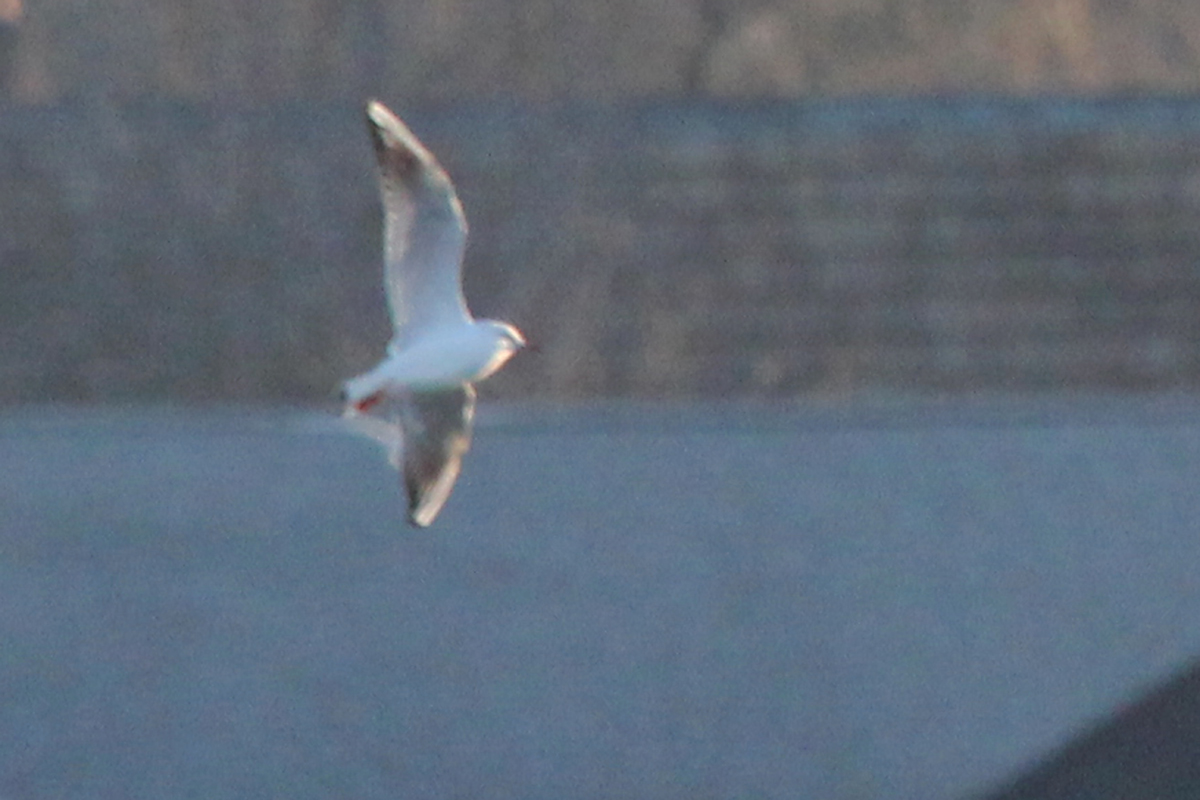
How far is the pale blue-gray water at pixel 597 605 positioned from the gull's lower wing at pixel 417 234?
1.67 meters

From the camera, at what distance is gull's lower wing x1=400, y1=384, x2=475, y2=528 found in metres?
4.65

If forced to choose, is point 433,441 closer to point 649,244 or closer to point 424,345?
point 424,345

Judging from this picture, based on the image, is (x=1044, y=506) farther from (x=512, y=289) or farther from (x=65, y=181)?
(x=65, y=181)

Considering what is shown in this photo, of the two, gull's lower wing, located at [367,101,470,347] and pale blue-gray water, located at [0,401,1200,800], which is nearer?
gull's lower wing, located at [367,101,470,347]

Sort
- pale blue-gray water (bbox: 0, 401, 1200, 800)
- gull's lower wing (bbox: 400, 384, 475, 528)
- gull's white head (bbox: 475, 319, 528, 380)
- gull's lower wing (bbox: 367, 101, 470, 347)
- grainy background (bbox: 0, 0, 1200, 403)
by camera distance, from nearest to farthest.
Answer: gull's lower wing (bbox: 367, 101, 470, 347), gull's lower wing (bbox: 400, 384, 475, 528), gull's white head (bbox: 475, 319, 528, 380), pale blue-gray water (bbox: 0, 401, 1200, 800), grainy background (bbox: 0, 0, 1200, 403)

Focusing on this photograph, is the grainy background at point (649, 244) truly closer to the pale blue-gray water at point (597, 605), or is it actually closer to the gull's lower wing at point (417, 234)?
the pale blue-gray water at point (597, 605)

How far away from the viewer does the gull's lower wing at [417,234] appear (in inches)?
179

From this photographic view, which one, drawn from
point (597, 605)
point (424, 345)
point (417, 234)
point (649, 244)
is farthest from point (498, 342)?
point (649, 244)

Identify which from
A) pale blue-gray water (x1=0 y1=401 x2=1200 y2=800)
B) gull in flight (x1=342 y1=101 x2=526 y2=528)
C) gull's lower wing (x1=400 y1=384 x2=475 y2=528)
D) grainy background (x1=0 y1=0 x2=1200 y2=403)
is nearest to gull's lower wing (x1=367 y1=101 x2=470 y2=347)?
gull in flight (x1=342 y1=101 x2=526 y2=528)

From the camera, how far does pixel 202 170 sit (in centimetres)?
Result: 1069

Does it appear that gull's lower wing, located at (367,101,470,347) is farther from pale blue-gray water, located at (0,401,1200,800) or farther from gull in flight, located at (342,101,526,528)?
pale blue-gray water, located at (0,401,1200,800)

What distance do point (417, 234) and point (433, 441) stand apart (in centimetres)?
39

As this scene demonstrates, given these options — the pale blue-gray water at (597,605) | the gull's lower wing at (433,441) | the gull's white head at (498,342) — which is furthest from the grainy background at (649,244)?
the gull's lower wing at (433,441)

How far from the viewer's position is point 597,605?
657 cm
